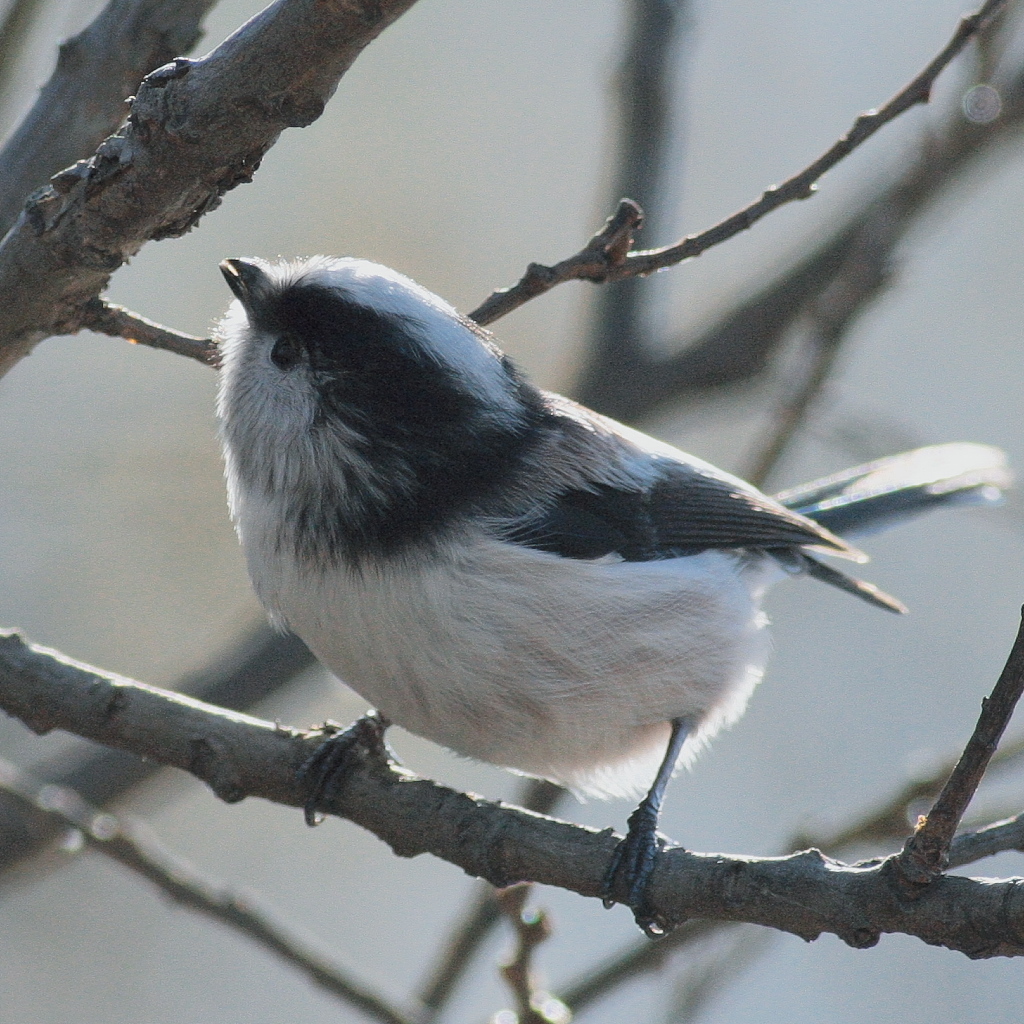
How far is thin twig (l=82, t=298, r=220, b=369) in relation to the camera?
1864 mm

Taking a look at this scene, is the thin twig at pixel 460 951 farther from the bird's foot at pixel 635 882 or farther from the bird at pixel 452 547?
the bird's foot at pixel 635 882

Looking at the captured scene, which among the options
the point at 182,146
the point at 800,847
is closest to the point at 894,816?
the point at 800,847

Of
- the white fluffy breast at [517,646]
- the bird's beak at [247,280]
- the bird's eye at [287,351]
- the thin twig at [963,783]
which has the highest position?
the bird's beak at [247,280]

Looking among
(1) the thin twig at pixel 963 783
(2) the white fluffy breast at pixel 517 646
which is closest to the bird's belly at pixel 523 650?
(2) the white fluffy breast at pixel 517 646

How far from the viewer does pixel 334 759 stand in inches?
89.7

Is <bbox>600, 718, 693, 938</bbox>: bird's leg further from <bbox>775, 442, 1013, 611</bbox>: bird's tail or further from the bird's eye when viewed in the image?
<bbox>775, 442, 1013, 611</bbox>: bird's tail

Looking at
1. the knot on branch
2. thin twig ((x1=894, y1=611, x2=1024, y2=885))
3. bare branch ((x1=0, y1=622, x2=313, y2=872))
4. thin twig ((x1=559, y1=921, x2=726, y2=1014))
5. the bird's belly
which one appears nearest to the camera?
thin twig ((x1=894, y1=611, x2=1024, y2=885))

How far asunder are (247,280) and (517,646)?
87cm

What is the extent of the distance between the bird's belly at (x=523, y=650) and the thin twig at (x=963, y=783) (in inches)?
34.0

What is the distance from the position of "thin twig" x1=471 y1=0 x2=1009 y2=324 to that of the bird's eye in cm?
52

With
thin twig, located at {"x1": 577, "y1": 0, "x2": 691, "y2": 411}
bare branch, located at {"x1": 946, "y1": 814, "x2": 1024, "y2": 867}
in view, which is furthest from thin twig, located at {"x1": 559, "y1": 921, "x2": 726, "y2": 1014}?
thin twig, located at {"x1": 577, "y1": 0, "x2": 691, "y2": 411}

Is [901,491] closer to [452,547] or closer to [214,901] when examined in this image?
[452,547]

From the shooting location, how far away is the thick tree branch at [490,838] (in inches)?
59.0

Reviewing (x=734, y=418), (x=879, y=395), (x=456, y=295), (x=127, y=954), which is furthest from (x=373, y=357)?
(x=879, y=395)
